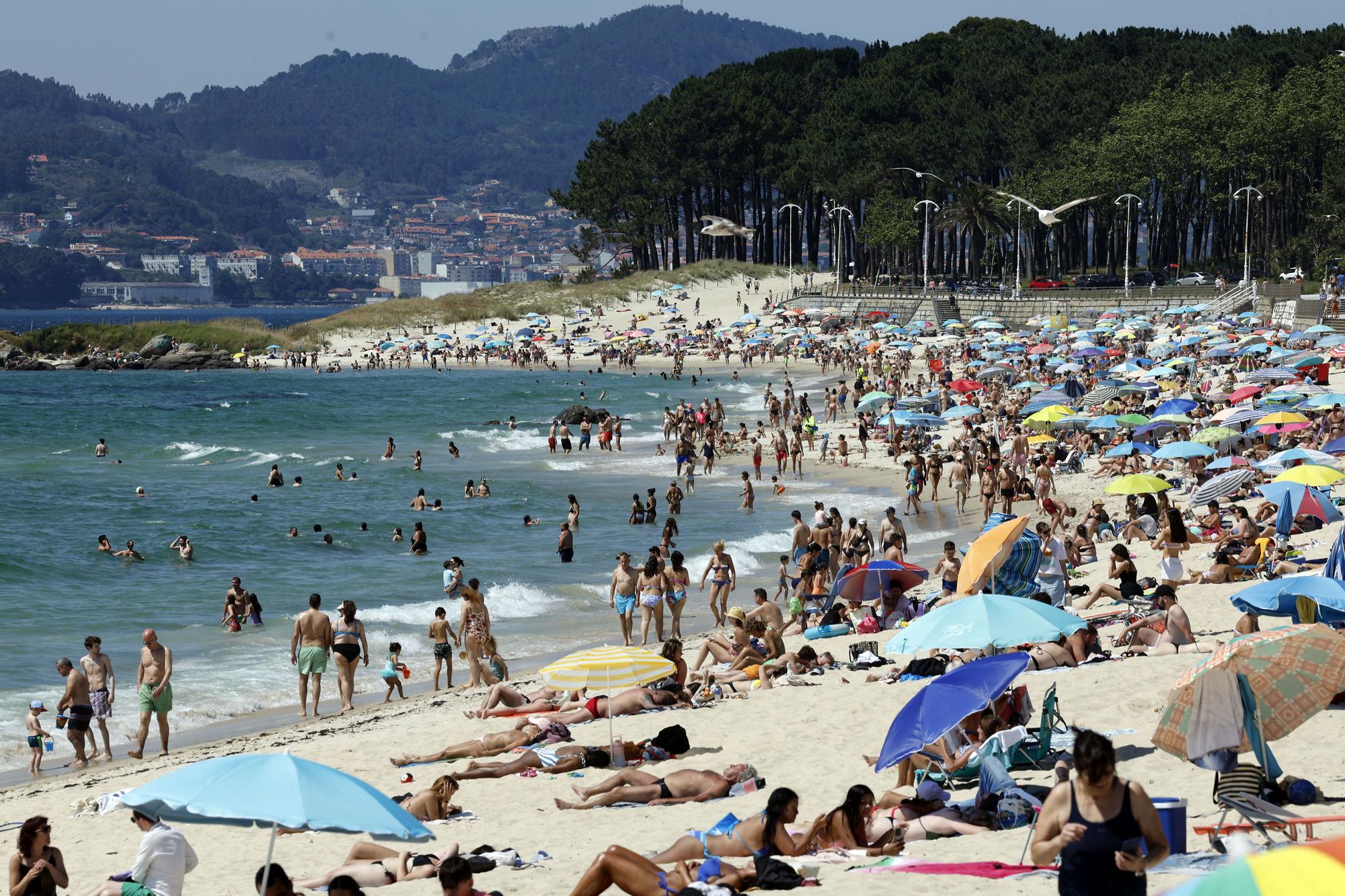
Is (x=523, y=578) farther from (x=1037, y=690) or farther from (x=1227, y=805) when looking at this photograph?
(x=1227, y=805)

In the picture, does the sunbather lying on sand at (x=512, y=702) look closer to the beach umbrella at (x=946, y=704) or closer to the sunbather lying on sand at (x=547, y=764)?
the sunbather lying on sand at (x=547, y=764)

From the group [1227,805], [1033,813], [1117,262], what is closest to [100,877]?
[1033,813]

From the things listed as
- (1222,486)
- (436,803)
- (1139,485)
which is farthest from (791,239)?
(436,803)

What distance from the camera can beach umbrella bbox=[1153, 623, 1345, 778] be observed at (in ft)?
21.5

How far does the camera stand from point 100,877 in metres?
8.16

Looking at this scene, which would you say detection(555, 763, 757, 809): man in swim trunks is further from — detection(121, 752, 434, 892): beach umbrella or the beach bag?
detection(121, 752, 434, 892): beach umbrella

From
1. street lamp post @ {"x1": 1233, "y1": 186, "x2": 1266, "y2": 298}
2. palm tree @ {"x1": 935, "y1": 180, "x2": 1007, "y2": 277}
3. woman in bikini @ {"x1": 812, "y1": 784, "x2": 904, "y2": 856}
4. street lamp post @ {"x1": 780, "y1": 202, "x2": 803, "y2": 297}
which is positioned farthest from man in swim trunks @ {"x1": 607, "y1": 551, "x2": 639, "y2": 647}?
street lamp post @ {"x1": 780, "y1": 202, "x2": 803, "y2": 297}

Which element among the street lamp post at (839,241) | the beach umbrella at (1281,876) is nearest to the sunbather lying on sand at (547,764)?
the beach umbrella at (1281,876)

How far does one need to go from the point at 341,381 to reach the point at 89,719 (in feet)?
182

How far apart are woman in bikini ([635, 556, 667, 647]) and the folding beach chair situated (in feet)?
29.8

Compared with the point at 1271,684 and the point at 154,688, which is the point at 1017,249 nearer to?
the point at 154,688

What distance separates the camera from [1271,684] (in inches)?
260

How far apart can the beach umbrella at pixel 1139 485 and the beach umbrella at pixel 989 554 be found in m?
6.71

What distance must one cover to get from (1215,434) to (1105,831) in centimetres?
1831
